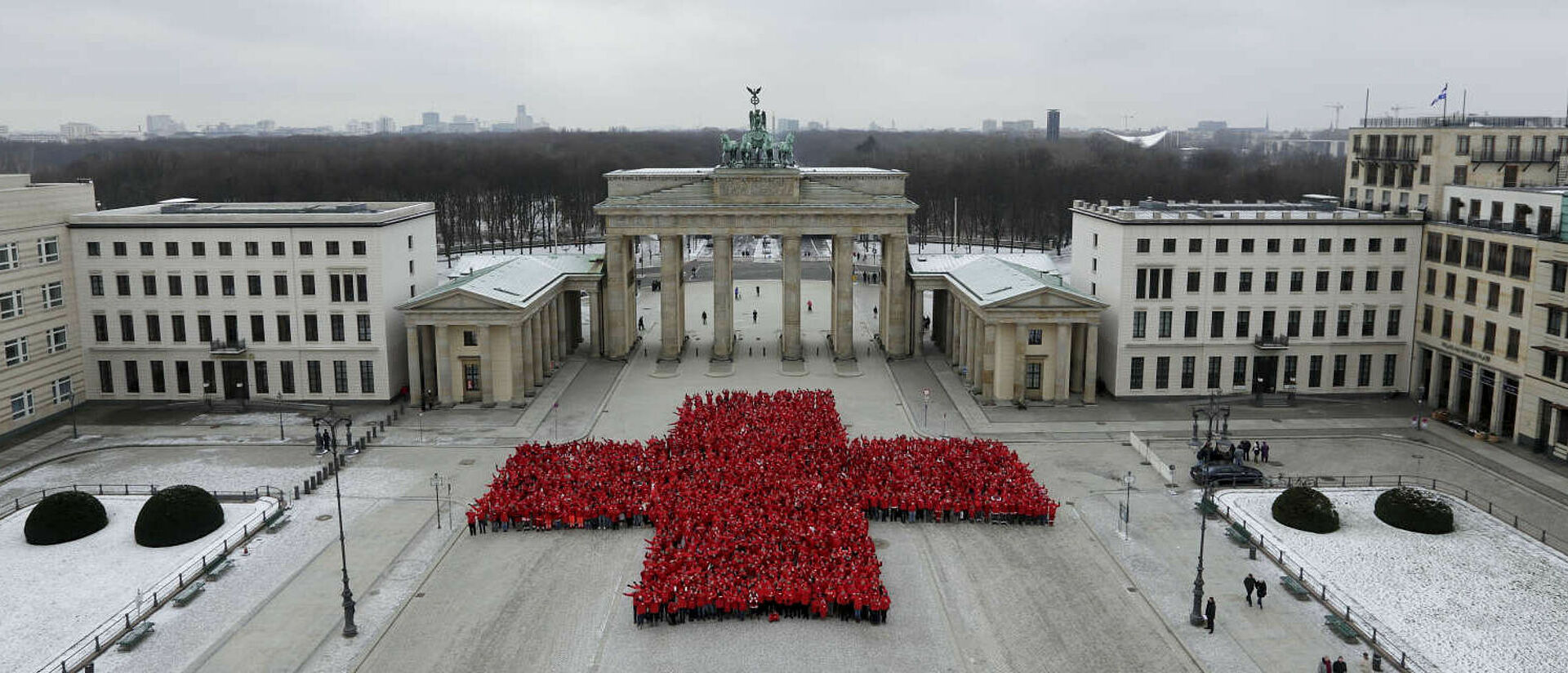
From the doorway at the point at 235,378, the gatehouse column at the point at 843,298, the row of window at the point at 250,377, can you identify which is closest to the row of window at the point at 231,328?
the row of window at the point at 250,377

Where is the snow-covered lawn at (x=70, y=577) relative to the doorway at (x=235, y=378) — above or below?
below

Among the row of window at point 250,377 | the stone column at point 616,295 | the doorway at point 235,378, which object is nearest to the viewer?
the row of window at point 250,377

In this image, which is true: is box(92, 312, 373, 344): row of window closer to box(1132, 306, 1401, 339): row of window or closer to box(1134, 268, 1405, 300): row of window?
box(1134, 268, 1405, 300): row of window

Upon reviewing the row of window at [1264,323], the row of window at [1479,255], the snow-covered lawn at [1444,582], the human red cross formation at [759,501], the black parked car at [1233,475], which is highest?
the row of window at [1479,255]

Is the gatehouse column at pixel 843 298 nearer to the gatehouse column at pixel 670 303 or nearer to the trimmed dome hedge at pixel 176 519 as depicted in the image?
the gatehouse column at pixel 670 303

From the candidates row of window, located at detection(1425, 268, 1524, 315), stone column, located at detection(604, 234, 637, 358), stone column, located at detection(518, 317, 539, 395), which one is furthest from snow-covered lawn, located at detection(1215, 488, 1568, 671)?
stone column, located at detection(604, 234, 637, 358)

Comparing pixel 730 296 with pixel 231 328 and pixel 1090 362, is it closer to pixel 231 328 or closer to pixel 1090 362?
pixel 1090 362

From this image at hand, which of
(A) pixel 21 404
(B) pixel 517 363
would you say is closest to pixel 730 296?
(B) pixel 517 363
